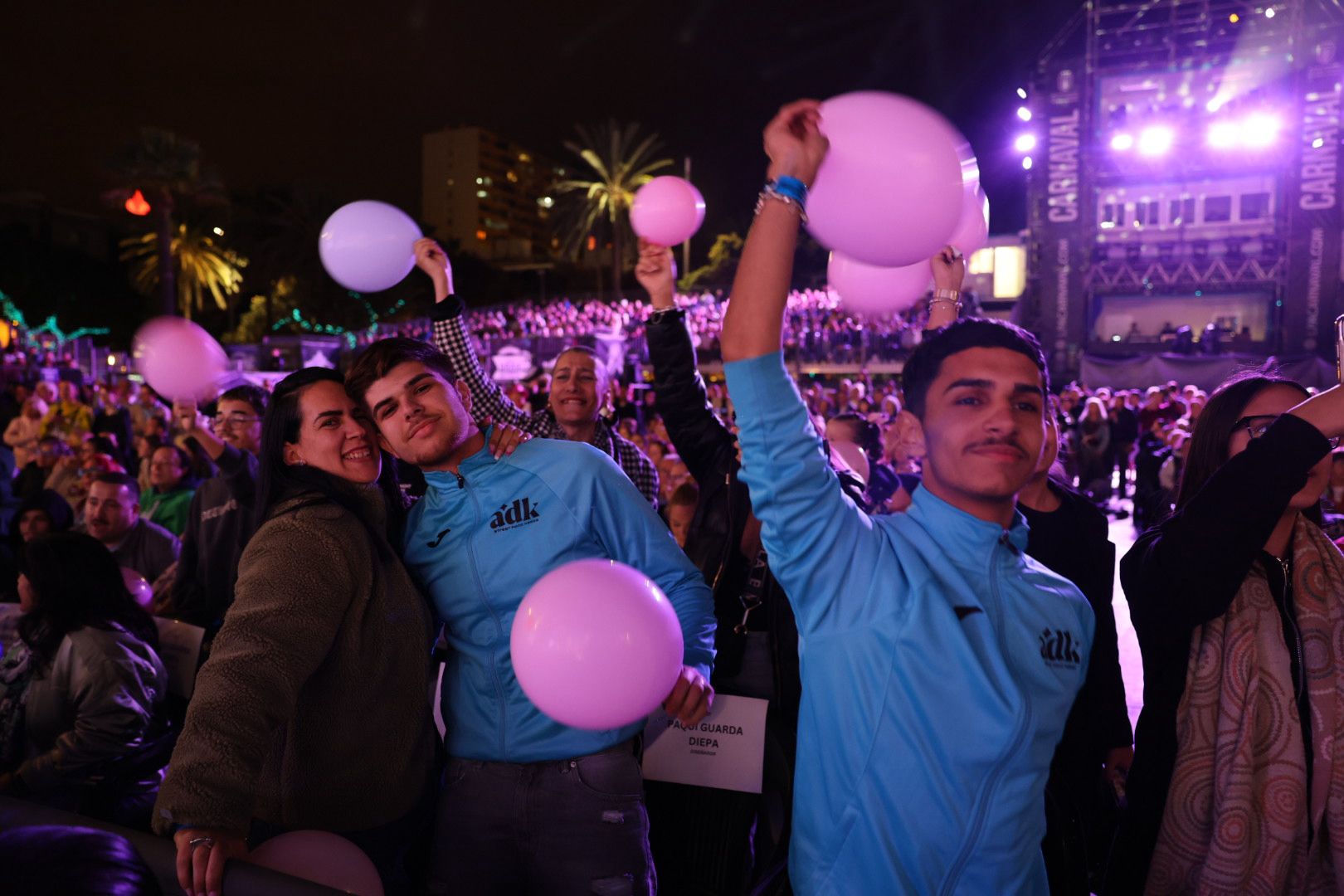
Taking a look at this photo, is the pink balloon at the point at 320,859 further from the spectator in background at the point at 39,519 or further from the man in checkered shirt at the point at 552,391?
the spectator in background at the point at 39,519

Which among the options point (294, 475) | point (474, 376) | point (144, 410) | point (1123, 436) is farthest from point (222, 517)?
point (1123, 436)

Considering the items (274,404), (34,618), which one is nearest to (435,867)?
(274,404)

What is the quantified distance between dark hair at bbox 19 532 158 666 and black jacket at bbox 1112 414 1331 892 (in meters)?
3.25

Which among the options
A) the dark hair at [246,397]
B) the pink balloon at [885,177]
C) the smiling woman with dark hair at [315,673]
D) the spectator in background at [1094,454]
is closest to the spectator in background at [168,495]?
the dark hair at [246,397]

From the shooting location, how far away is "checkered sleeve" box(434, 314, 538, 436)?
3.41 meters

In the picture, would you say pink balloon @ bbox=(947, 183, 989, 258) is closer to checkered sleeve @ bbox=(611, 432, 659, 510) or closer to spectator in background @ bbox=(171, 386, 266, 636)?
checkered sleeve @ bbox=(611, 432, 659, 510)

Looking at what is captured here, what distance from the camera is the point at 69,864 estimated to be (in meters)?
1.02

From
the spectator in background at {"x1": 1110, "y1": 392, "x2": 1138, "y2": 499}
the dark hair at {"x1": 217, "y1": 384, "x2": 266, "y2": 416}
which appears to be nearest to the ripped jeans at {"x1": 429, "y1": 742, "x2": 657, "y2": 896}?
the dark hair at {"x1": 217, "y1": 384, "x2": 266, "y2": 416}

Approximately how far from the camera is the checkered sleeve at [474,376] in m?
3.41

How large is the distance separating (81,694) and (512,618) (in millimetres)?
1934

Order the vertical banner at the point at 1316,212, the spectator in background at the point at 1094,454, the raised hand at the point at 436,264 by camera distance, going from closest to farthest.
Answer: the raised hand at the point at 436,264
the spectator in background at the point at 1094,454
the vertical banner at the point at 1316,212

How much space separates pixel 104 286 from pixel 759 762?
182 feet

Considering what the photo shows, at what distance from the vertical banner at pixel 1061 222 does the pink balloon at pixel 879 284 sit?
29176 mm

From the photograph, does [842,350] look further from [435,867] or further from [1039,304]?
[435,867]
